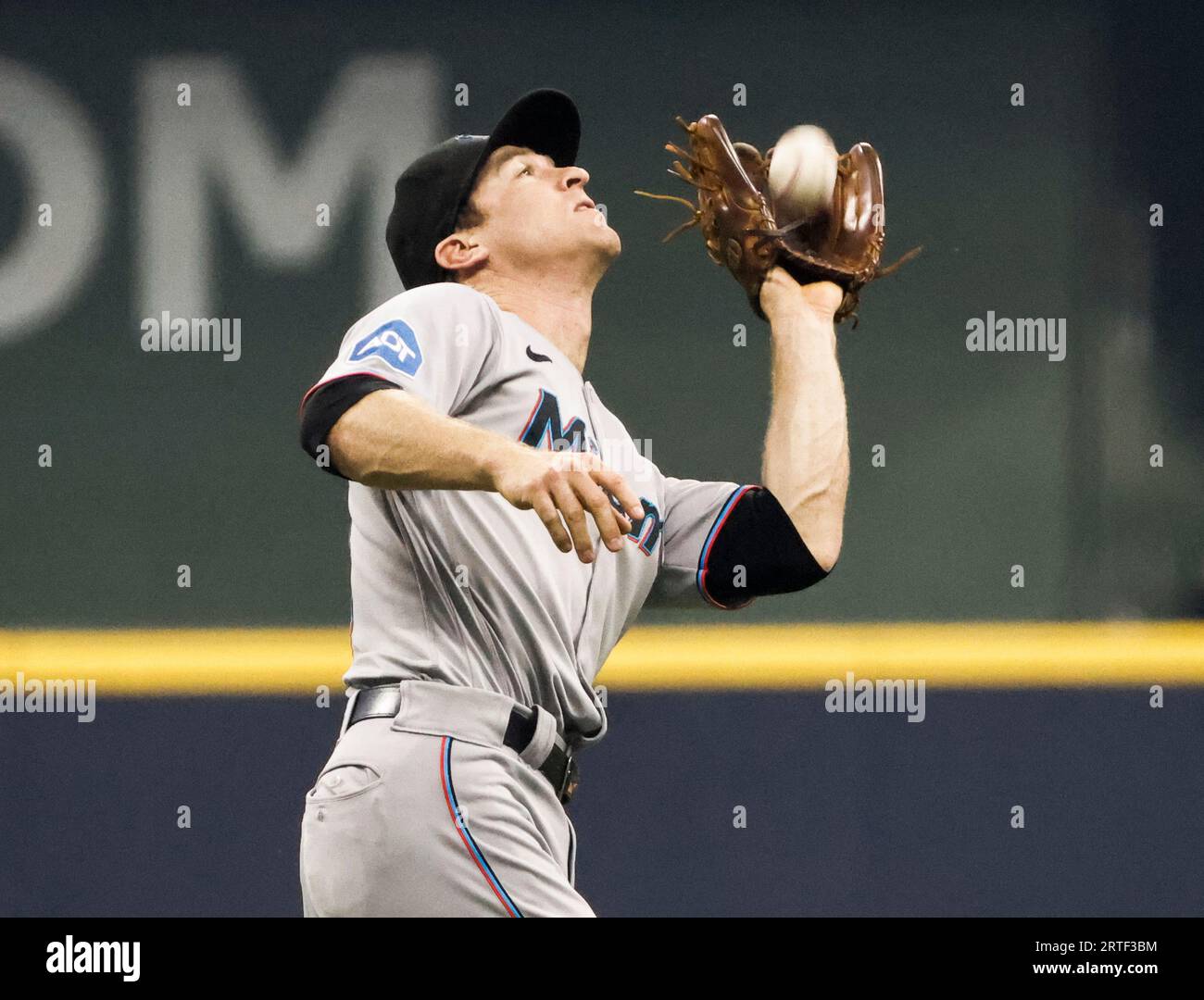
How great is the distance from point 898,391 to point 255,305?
132 centimetres

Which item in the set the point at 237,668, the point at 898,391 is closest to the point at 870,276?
the point at 898,391

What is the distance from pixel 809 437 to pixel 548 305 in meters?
0.31

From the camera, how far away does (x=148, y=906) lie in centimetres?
343

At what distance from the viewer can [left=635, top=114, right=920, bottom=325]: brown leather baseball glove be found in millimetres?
2074

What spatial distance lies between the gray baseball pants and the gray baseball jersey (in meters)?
0.04

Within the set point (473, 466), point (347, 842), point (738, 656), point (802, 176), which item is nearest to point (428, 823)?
point (347, 842)

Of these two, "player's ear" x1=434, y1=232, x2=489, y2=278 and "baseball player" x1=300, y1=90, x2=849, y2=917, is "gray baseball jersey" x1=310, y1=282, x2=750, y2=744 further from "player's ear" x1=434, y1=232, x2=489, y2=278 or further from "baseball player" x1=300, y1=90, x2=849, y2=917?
"player's ear" x1=434, y1=232, x2=489, y2=278

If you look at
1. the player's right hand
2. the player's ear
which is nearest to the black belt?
the player's right hand

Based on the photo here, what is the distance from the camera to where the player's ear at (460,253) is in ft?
6.40

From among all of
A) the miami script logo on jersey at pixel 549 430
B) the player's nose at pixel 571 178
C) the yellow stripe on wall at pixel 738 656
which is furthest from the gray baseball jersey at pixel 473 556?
the yellow stripe on wall at pixel 738 656

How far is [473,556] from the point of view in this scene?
172 cm

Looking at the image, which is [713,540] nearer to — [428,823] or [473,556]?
[473,556]

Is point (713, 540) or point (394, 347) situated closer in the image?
point (394, 347)

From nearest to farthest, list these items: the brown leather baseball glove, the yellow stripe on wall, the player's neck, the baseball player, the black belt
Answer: the baseball player → the black belt → the player's neck → the brown leather baseball glove → the yellow stripe on wall
